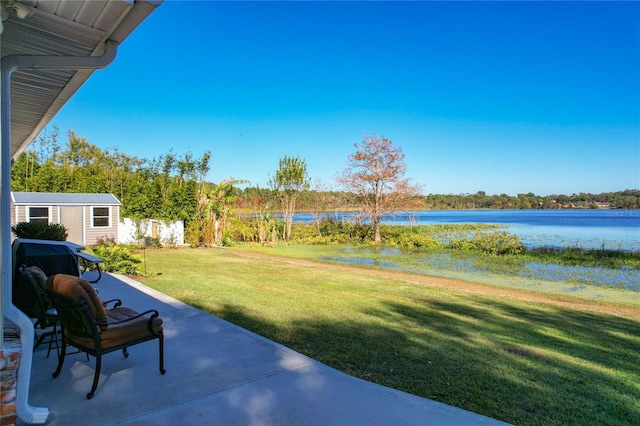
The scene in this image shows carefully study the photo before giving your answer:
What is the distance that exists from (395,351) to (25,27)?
15.4 ft

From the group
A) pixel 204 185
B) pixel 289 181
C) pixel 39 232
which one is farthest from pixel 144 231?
pixel 39 232

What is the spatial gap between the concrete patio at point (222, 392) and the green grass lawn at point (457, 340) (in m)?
0.41

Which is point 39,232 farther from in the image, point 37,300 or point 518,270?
point 518,270

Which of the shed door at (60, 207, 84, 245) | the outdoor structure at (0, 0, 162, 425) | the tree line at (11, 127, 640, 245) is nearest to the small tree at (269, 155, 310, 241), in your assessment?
the tree line at (11, 127, 640, 245)

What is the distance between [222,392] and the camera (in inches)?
131

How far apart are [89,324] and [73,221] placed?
60.7ft

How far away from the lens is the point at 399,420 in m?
2.92

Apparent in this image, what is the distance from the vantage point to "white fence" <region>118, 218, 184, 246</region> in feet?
66.1

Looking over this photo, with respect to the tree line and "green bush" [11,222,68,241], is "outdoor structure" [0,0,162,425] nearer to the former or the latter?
"green bush" [11,222,68,241]

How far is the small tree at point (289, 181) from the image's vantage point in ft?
93.7

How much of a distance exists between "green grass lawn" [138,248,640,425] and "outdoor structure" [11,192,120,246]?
455 inches

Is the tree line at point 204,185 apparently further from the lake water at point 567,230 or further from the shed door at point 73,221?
the shed door at point 73,221

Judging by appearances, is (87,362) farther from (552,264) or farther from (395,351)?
(552,264)

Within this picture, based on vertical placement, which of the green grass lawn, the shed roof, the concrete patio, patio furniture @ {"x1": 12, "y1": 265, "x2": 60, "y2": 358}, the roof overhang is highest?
the roof overhang
